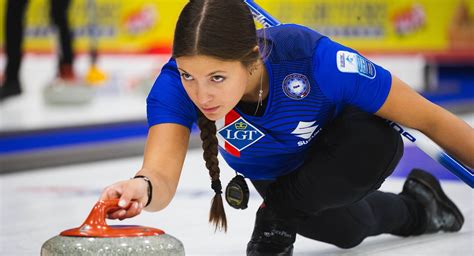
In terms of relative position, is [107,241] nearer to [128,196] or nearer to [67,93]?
[128,196]

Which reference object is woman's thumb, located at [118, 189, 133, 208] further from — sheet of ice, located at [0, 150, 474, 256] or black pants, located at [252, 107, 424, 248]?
sheet of ice, located at [0, 150, 474, 256]

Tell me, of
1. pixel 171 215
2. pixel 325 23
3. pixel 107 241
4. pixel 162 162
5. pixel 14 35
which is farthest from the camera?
pixel 325 23

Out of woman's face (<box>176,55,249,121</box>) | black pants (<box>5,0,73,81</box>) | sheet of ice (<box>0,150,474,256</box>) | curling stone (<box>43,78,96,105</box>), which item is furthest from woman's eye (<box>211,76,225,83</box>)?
curling stone (<box>43,78,96,105</box>)

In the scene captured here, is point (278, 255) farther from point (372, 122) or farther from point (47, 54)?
point (47, 54)

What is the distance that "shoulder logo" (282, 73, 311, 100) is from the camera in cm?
180

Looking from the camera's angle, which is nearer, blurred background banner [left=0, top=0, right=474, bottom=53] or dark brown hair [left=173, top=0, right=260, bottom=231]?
dark brown hair [left=173, top=0, right=260, bottom=231]

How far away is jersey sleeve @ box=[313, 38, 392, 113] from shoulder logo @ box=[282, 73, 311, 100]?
0.08 ft

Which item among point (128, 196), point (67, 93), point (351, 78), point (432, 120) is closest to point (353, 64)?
point (351, 78)

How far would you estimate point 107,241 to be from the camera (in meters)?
1.46

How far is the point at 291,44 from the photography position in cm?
184

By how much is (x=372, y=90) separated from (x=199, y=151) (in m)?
3.08

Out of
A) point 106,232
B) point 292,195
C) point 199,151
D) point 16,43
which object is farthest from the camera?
point 16,43

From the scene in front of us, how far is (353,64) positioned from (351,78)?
0.03m

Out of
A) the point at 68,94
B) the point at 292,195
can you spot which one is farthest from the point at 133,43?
the point at 292,195
